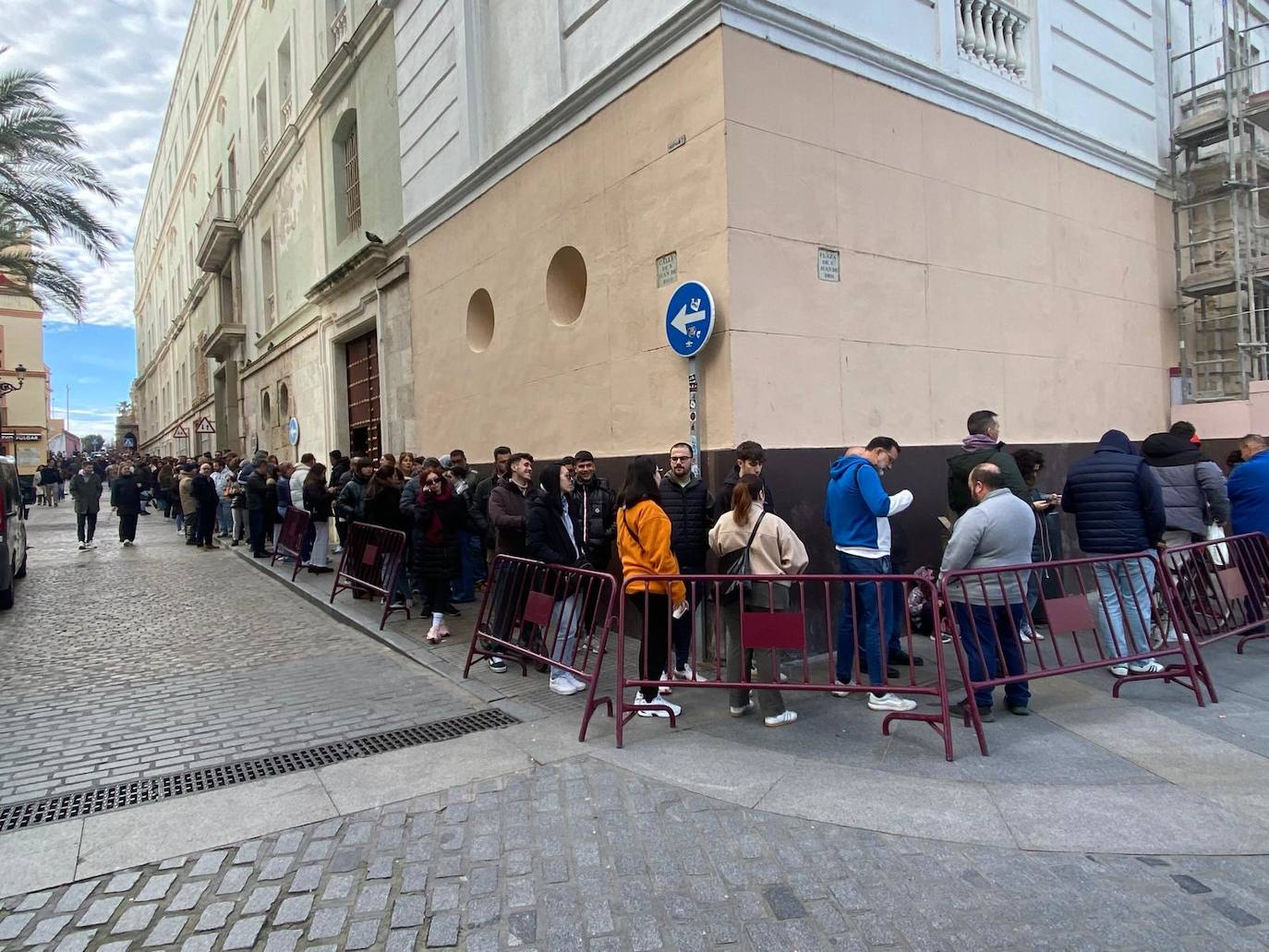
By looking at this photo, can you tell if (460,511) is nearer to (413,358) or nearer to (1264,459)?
(413,358)

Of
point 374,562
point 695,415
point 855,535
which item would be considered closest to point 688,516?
point 695,415

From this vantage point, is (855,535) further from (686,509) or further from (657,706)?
(657,706)

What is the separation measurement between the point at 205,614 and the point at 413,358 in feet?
17.4

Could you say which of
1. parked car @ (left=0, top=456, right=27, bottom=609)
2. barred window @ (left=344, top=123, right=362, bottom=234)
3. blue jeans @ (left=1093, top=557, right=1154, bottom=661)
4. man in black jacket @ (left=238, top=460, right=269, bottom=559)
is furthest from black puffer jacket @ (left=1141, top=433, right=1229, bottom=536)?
barred window @ (left=344, top=123, right=362, bottom=234)

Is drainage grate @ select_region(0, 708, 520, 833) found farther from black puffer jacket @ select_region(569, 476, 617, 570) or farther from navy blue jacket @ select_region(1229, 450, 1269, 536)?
navy blue jacket @ select_region(1229, 450, 1269, 536)

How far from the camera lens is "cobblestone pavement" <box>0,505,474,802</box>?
4.83 m

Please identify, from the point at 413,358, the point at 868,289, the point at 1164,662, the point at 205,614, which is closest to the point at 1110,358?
the point at 868,289

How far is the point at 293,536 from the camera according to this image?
12328 millimetres

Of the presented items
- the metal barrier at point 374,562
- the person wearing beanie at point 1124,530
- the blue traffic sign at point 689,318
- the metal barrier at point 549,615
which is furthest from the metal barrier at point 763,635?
the metal barrier at point 374,562

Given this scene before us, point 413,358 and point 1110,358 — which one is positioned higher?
point 413,358

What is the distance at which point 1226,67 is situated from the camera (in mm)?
10336

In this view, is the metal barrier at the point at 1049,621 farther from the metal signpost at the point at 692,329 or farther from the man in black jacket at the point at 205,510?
the man in black jacket at the point at 205,510

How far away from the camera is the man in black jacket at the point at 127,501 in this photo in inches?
654

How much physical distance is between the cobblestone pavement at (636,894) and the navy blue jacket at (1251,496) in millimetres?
4755
